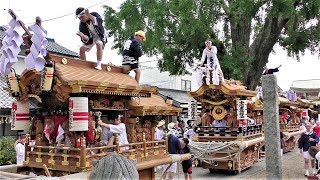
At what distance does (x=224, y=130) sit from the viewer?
476 inches

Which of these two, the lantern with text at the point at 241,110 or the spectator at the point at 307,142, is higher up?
the lantern with text at the point at 241,110

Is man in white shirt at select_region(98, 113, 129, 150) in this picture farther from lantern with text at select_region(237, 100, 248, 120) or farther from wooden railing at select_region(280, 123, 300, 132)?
wooden railing at select_region(280, 123, 300, 132)

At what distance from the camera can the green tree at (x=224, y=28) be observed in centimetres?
1448

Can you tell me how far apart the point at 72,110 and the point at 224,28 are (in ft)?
41.1

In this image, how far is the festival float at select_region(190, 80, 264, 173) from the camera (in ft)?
→ 38.2

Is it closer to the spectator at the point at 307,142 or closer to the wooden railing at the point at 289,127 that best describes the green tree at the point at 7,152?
the spectator at the point at 307,142

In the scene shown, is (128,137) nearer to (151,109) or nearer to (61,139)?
(151,109)

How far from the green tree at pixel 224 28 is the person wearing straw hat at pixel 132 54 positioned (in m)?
6.51


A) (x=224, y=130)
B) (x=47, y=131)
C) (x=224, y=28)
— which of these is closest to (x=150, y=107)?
(x=47, y=131)

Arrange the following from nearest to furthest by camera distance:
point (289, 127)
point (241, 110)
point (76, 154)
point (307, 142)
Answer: point (76, 154) → point (307, 142) → point (241, 110) → point (289, 127)

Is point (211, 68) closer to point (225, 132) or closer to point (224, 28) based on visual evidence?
point (225, 132)

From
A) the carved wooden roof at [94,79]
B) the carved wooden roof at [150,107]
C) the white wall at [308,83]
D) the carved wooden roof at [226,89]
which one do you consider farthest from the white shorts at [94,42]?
the white wall at [308,83]

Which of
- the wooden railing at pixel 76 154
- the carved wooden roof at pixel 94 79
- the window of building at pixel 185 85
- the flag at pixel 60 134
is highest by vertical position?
the window of building at pixel 185 85

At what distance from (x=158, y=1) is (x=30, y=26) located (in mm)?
10085
